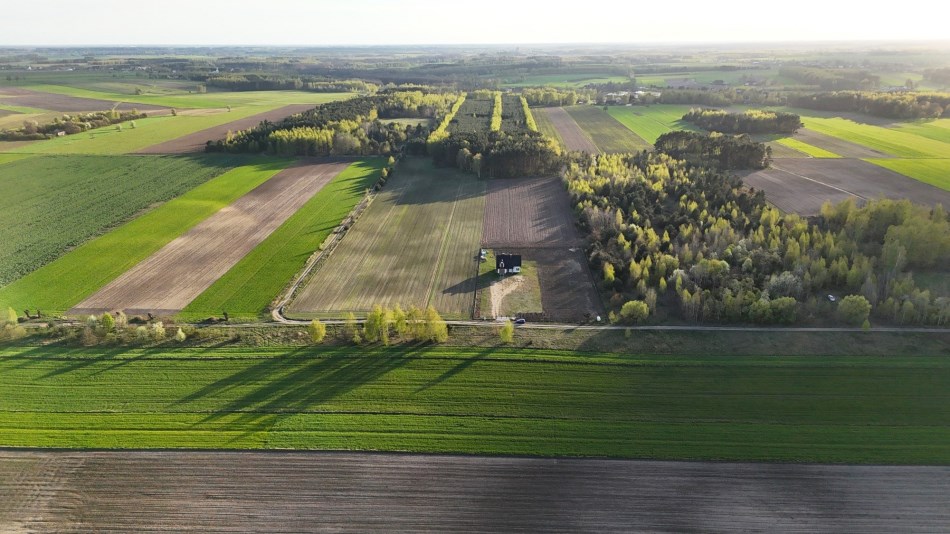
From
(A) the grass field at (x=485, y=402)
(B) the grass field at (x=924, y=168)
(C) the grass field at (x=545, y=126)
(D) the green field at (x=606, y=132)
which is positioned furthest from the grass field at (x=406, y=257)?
(B) the grass field at (x=924, y=168)

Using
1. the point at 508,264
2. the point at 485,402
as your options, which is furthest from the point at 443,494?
the point at 508,264

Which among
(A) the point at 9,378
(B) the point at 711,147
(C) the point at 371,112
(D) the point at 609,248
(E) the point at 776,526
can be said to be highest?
(C) the point at 371,112

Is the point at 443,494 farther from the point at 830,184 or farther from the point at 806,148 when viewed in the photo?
the point at 806,148

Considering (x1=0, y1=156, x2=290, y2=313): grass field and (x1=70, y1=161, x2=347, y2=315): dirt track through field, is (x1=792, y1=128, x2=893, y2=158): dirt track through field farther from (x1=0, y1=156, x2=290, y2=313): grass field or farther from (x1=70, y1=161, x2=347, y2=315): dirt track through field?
(x1=0, y1=156, x2=290, y2=313): grass field

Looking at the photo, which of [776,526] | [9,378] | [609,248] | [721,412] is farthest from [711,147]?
[9,378]

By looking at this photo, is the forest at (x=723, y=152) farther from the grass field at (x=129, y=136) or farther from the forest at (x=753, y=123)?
the grass field at (x=129, y=136)

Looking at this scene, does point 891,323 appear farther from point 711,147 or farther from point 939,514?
point 711,147

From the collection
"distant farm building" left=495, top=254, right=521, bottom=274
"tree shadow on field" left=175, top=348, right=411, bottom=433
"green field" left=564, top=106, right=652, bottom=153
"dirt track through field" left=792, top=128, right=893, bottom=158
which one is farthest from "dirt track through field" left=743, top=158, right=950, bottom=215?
"tree shadow on field" left=175, top=348, right=411, bottom=433
